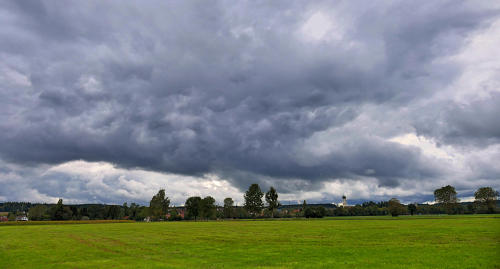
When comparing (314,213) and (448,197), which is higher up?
(448,197)

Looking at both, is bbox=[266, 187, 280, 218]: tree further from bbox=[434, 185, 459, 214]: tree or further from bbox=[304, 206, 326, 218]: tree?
bbox=[434, 185, 459, 214]: tree

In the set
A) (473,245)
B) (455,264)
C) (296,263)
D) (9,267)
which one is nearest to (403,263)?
(455,264)

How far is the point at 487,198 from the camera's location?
18875 cm

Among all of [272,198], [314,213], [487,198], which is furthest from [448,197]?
[272,198]

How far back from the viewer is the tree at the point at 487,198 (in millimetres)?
186375

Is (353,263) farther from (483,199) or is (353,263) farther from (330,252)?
(483,199)

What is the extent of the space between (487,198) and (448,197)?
20638mm

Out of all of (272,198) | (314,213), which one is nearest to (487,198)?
(314,213)

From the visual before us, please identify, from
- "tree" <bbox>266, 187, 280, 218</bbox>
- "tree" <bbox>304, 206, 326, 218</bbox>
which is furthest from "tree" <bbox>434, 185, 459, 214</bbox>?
"tree" <bbox>266, 187, 280, 218</bbox>

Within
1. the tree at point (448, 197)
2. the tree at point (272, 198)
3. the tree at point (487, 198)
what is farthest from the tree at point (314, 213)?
the tree at point (487, 198)

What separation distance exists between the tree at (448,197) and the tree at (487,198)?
13740 mm

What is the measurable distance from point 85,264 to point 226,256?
1255 centimetres

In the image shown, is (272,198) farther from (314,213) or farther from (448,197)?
(448,197)

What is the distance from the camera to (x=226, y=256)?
104 feet
